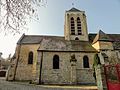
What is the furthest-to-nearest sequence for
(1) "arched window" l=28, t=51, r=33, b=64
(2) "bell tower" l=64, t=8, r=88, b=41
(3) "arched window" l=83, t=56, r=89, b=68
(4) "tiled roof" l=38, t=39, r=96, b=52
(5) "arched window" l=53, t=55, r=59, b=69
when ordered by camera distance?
1. (2) "bell tower" l=64, t=8, r=88, b=41
2. (1) "arched window" l=28, t=51, r=33, b=64
3. (4) "tiled roof" l=38, t=39, r=96, b=52
4. (3) "arched window" l=83, t=56, r=89, b=68
5. (5) "arched window" l=53, t=55, r=59, b=69

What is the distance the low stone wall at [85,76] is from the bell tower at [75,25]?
10917 millimetres

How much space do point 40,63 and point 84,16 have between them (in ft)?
61.5

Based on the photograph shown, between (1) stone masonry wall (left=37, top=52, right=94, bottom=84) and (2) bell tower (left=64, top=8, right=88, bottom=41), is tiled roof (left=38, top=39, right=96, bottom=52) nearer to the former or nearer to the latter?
(1) stone masonry wall (left=37, top=52, right=94, bottom=84)

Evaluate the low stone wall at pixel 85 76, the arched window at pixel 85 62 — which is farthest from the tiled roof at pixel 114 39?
the low stone wall at pixel 85 76

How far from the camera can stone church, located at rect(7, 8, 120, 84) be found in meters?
19.9

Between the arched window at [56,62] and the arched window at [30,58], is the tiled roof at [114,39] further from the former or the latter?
the arched window at [30,58]

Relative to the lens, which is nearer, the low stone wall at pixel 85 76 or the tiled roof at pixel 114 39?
the low stone wall at pixel 85 76

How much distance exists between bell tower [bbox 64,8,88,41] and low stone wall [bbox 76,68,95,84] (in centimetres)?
1092

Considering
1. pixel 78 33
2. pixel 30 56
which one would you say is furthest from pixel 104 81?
pixel 78 33

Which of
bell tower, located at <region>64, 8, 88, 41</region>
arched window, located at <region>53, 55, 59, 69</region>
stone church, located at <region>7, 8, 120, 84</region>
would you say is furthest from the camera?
bell tower, located at <region>64, 8, 88, 41</region>

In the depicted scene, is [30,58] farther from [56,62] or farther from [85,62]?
[85,62]

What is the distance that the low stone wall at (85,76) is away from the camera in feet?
65.3

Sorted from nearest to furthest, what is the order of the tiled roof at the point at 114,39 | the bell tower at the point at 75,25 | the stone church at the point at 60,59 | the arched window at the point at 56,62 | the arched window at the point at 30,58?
the stone church at the point at 60,59, the arched window at the point at 56,62, the tiled roof at the point at 114,39, the arched window at the point at 30,58, the bell tower at the point at 75,25

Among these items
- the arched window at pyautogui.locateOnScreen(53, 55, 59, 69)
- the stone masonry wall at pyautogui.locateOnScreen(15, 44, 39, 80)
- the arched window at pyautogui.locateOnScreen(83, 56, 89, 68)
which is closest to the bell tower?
the stone masonry wall at pyautogui.locateOnScreen(15, 44, 39, 80)
